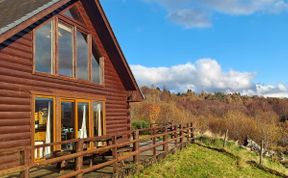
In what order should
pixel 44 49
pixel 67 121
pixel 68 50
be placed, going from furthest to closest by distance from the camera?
1. pixel 68 50
2. pixel 67 121
3. pixel 44 49

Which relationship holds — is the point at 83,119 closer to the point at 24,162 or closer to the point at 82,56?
the point at 82,56

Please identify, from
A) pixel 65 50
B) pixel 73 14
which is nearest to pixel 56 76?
pixel 65 50

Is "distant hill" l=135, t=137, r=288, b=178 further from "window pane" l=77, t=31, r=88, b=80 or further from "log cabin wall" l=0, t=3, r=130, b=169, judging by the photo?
"window pane" l=77, t=31, r=88, b=80

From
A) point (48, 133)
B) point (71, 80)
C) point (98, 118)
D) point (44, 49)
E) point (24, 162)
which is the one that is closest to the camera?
point (24, 162)

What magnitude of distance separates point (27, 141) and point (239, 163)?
1058 cm

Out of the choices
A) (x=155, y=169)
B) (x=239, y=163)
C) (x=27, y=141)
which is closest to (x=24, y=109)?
(x=27, y=141)

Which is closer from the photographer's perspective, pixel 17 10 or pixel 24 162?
pixel 24 162

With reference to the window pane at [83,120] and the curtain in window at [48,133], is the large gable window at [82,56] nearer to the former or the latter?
the window pane at [83,120]

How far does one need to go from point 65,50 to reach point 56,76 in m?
1.30

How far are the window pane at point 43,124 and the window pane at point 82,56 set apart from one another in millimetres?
2403

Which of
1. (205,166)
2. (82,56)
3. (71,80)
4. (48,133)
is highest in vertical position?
(82,56)

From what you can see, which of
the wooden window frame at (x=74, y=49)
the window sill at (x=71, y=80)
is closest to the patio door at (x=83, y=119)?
the window sill at (x=71, y=80)

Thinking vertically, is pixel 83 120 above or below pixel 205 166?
above

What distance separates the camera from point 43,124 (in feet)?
38.3
